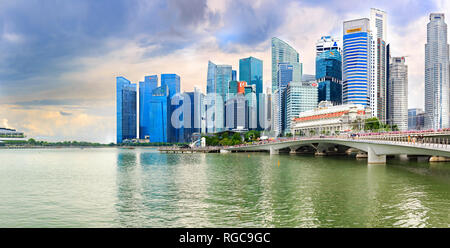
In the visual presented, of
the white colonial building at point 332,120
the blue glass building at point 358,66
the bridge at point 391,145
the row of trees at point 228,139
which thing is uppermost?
the blue glass building at point 358,66

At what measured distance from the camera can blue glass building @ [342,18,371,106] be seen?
177 meters

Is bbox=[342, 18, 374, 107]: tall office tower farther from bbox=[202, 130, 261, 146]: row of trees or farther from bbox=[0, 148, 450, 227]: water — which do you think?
bbox=[0, 148, 450, 227]: water

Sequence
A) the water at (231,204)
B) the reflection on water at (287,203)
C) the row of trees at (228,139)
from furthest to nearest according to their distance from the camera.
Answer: the row of trees at (228,139), the water at (231,204), the reflection on water at (287,203)

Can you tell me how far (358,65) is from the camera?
177000mm

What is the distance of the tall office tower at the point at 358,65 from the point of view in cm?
17725

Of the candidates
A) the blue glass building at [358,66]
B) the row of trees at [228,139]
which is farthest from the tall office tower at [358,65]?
the row of trees at [228,139]

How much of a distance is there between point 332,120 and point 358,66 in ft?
188

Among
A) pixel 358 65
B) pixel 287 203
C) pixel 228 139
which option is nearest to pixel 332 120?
pixel 228 139

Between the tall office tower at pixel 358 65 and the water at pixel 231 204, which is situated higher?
the tall office tower at pixel 358 65

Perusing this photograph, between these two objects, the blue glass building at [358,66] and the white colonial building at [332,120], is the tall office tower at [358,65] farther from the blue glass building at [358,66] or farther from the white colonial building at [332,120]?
the white colonial building at [332,120]
